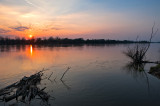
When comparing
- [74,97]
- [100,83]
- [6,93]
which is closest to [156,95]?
[100,83]

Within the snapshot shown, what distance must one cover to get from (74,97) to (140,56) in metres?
17.7

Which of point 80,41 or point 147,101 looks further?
point 80,41

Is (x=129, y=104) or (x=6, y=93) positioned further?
(x=6, y=93)

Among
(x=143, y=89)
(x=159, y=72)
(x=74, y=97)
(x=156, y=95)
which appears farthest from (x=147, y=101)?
(x=159, y=72)

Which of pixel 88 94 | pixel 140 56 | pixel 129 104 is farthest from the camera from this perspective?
pixel 140 56

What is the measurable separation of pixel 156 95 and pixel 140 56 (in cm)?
1456

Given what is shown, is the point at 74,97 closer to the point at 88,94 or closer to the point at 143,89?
the point at 88,94

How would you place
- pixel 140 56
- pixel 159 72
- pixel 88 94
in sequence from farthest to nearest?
pixel 140 56 < pixel 159 72 < pixel 88 94

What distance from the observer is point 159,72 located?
13.7 meters

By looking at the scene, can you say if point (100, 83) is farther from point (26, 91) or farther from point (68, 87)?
point (26, 91)

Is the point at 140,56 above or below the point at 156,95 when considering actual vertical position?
above

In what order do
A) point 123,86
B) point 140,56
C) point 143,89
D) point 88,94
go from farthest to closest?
point 140,56, point 123,86, point 143,89, point 88,94

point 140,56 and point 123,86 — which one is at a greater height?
point 140,56

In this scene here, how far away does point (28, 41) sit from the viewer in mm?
146375
